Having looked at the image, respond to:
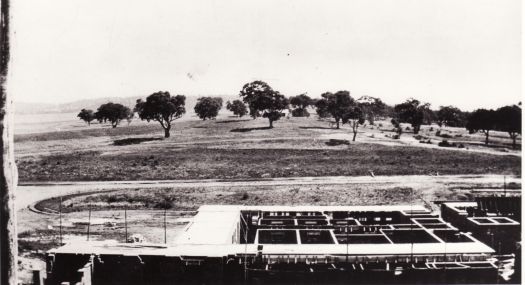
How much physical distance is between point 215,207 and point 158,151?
14473mm

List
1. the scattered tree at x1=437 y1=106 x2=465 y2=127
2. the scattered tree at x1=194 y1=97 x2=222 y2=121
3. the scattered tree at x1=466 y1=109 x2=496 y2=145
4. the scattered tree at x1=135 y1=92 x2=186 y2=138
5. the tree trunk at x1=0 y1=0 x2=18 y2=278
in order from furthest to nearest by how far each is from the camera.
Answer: the scattered tree at x1=437 y1=106 x2=465 y2=127, the scattered tree at x1=194 y1=97 x2=222 y2=121, the scattered tree at x1=135 y1=92 x2=186 y2=138, the scattered tree at x1=466 y1=109 x2=496 y2=145, the tree trunk at x1=0 y1=0 x2=18 y2=278

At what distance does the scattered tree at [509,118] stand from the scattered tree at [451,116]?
2532cm

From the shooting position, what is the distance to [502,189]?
1310 inches

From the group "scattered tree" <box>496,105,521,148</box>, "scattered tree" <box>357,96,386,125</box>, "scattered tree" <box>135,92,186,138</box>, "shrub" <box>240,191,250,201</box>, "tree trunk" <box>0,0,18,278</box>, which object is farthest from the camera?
"scattered tree" <box>357,96,386,125</box>

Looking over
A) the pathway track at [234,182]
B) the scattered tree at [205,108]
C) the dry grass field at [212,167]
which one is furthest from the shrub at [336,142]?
the scattered tree at [205,108]

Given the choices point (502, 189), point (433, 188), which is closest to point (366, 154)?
point (433, 188)

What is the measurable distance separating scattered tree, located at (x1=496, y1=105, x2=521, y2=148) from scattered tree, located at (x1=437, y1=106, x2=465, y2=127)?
25.3m

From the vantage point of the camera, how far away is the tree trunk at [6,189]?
369 inches

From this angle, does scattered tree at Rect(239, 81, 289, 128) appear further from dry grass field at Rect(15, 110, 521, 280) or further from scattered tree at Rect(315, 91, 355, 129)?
scattered tree at Rect(315, 91, 355, 129)

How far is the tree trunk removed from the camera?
9.38 meters

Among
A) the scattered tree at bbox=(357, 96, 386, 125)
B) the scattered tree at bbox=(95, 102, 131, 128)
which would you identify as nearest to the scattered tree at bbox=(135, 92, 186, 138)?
the scattered tree at bbox=(95, 102, 131, 128)

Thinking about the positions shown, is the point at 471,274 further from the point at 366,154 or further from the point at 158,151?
the point at 158,151

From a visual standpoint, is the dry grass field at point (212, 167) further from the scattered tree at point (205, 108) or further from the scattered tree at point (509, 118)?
the scattered tree at point (205, 108)

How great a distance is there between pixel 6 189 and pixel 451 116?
64.8m
